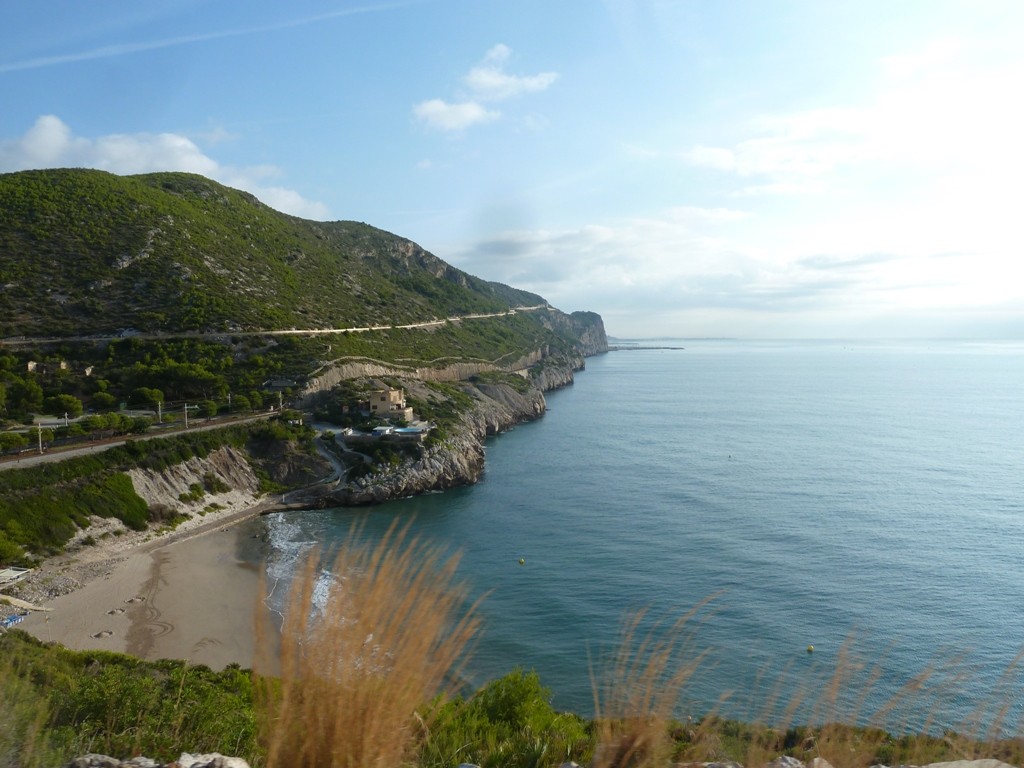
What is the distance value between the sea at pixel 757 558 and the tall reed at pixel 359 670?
1.09 m

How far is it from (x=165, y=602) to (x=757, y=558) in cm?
2168

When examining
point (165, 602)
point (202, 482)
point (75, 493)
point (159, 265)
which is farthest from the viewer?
point (159, 265)

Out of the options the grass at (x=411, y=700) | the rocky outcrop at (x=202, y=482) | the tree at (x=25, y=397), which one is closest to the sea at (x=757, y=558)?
the grass at (x=411, y=700)

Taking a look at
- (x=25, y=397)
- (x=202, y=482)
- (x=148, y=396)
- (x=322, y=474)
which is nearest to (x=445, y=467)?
(x=322, y=474)

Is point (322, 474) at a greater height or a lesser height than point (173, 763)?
lesser

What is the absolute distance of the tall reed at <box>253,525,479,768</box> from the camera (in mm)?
3023

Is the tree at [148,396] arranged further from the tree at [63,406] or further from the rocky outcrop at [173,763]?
the rocky outcrop at [173,763]

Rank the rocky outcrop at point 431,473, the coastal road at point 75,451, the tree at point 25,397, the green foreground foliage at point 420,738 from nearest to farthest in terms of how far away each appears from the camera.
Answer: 1. the green foreground foliage at point 420,738
2. the coastal road at point 75,451
3. the rocky outcrop at point 431,473
4. the tree at point 25,397

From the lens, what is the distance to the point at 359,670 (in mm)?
3115

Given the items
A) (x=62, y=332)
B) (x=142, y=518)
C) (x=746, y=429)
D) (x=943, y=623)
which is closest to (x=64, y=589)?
(x=142, y=518)

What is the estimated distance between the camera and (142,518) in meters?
29.1

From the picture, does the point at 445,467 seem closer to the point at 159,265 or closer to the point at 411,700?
the point at 159,265

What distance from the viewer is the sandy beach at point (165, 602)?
19.0 m

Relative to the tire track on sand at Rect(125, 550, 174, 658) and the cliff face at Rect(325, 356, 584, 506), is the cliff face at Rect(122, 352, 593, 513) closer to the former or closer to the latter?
the cliff face at Rect(325, 356, 584, 506)
